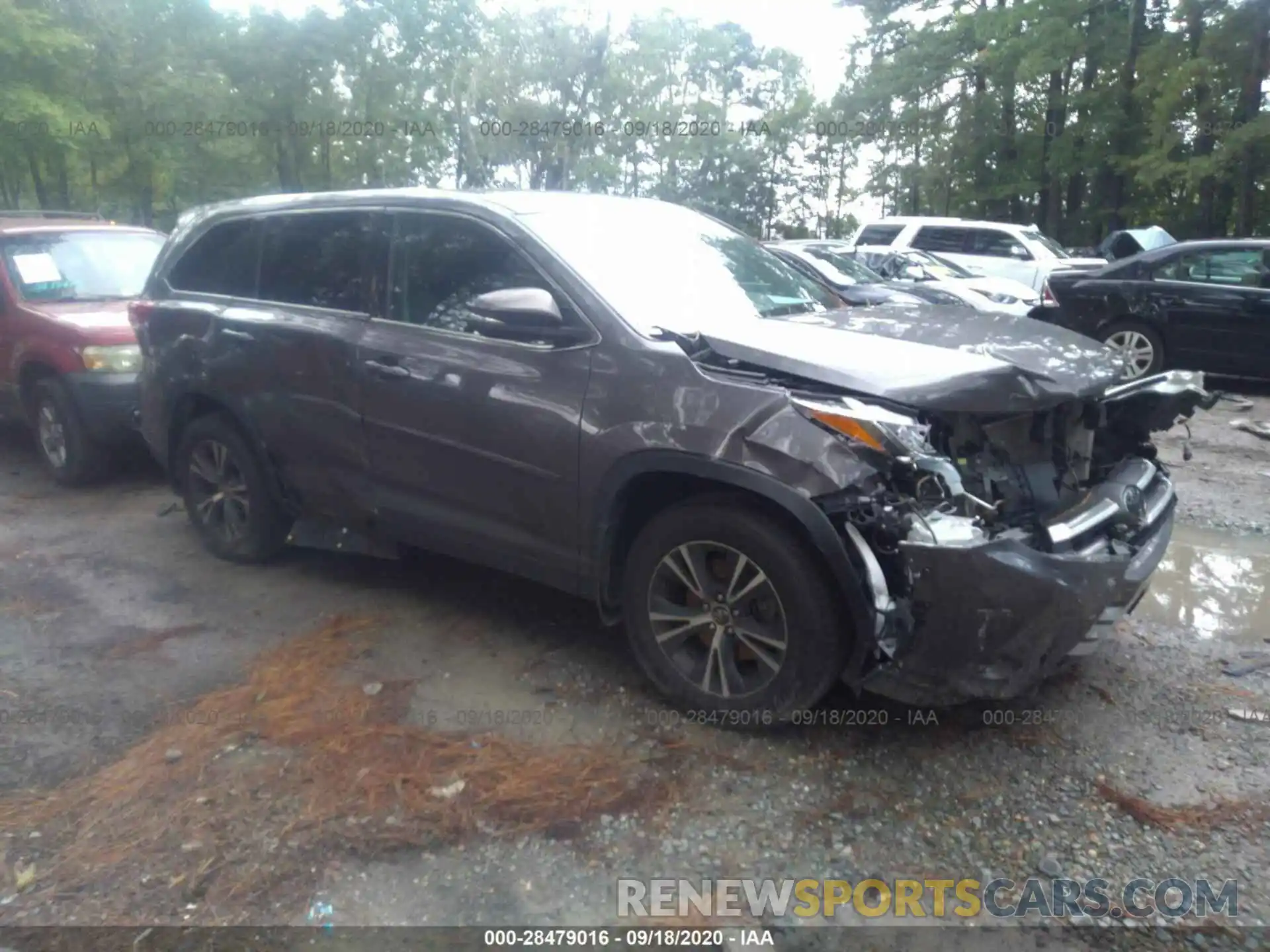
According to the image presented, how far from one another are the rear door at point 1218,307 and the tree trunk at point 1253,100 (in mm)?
10366

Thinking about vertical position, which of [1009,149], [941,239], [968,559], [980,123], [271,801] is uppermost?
[980,123]

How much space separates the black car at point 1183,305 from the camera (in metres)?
9.54

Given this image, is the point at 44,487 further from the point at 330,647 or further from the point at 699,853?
the point at 699,853

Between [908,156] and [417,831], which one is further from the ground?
[908,156]

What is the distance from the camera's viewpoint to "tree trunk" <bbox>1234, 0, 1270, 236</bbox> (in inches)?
709

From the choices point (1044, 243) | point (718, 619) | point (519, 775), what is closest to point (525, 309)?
point (718, 619)

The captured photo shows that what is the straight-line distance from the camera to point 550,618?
4547mm

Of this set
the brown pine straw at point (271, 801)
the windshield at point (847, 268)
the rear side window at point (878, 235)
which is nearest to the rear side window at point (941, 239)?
the rear side window at point (878, 235)

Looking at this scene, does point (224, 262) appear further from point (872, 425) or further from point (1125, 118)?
point (1125, 118)

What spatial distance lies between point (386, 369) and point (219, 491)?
163cm

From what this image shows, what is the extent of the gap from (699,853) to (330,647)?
2054mm

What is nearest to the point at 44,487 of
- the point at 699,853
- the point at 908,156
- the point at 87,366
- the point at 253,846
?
the point at 87,366

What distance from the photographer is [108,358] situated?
652 centimetres

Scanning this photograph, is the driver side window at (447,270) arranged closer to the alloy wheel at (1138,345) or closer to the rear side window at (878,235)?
the alloy wheel at (1138,345)
